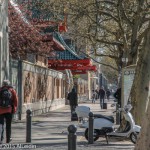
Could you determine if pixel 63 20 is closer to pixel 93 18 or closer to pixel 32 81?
pixel 93 18

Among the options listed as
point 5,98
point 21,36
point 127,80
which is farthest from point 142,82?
point 21,36

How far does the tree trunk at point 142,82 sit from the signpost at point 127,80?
7.63ft

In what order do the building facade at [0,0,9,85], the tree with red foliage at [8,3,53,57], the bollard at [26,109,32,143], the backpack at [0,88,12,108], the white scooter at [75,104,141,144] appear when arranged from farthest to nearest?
the tree with red foliage at [8,3,53,57]
the building facade at [0,0,9,85]
the white scooter at [75,104,141,144]
the bollard at [26,109,32,143]
the backpack at [0,88,12,108]

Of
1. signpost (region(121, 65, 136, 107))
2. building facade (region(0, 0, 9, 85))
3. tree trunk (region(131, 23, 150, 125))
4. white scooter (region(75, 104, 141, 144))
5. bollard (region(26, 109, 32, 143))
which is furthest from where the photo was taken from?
building facade (region(0, 0, 9, 85))

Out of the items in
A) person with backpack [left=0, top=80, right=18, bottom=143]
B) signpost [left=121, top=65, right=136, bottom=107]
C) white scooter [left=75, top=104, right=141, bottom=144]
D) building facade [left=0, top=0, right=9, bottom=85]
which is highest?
building facade [left=0, top=0, right=9, bottom=85]

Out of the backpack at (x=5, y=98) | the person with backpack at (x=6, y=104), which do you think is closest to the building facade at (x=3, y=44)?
the person with backpack at (x=6, y=104)

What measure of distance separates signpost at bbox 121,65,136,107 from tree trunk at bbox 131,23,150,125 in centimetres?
233

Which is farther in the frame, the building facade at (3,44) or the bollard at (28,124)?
the building facade at (3,44)

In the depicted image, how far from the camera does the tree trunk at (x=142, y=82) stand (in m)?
14.9

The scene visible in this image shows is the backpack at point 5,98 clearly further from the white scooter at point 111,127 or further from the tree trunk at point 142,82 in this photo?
the tree trunk at point 142,82

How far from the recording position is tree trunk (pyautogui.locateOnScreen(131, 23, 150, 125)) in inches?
585

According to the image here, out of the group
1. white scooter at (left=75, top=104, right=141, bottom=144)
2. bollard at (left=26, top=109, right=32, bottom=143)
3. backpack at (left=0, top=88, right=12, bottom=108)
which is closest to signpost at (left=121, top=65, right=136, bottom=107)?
white scooter at (left=75, top=104, right=141, bottom=144)

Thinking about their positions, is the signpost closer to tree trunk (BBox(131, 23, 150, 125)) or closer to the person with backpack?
tree trunk (BBox(131, 23, 150, 125))

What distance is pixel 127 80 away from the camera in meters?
18.2
